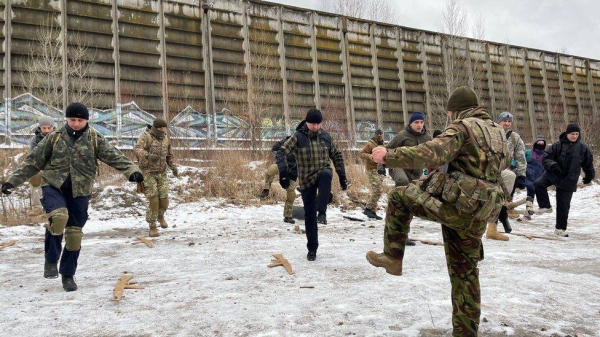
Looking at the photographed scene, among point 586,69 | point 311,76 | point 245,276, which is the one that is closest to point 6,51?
point 311,76

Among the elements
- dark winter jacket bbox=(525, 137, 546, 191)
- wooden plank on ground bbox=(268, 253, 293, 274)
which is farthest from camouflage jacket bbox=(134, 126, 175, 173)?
dark winter jacket bbox=(525, 137, 546, 191)

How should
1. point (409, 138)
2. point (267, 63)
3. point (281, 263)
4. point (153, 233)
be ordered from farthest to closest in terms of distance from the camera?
point (267, 63) < point (153, 233) < point (409, 138) < point (281, 263)

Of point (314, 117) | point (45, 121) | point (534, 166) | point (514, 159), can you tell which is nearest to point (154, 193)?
point (45, 121)

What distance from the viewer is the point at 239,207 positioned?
35.1ft

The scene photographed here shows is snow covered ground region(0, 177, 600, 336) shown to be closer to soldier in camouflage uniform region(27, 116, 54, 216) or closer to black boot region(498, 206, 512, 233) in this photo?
black boot region(498, 206, 512, 233)

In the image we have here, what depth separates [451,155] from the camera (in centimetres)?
251

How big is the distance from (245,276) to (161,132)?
4.49 metres

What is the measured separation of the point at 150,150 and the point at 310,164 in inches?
158

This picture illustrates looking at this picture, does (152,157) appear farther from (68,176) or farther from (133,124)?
(133,124)

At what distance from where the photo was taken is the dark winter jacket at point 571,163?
7.12 m

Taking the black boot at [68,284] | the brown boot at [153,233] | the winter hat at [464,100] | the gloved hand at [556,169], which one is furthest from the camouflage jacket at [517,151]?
the black boot at [68,284]

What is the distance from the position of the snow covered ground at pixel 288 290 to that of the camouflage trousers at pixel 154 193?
56 centimetres

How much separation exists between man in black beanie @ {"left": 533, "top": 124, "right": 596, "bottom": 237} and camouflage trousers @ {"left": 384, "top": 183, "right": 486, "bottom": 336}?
568 cm

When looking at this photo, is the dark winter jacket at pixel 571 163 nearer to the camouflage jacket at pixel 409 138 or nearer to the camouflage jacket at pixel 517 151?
the camouflage jacket at pixel 517 151
